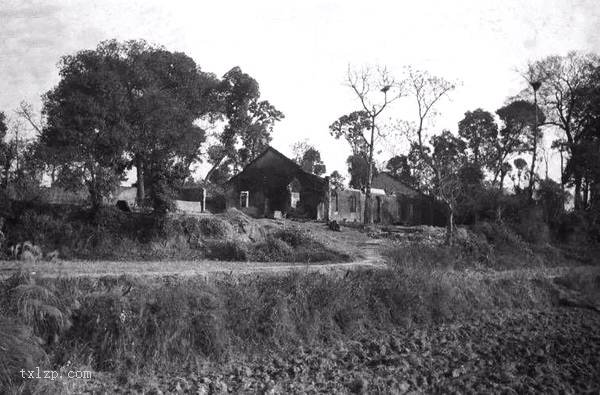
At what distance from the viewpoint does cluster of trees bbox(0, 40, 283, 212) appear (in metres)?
24.6

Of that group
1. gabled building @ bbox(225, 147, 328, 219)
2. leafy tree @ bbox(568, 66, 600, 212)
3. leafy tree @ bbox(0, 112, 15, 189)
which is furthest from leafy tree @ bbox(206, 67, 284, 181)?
leafy tree @ bbox(568, 66, 600, 212)

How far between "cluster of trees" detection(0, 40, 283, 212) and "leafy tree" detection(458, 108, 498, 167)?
2910 cm

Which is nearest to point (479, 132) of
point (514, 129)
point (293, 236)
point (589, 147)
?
point (514, 129)

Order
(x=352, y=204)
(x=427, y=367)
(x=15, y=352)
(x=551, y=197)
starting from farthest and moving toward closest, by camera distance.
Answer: (x=352, y=204) < (x=551, y=197) < (x=427, y=367) < (x=15, y=352)

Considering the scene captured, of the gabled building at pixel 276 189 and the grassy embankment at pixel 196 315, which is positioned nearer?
the grassy embankment at pixel 196 315

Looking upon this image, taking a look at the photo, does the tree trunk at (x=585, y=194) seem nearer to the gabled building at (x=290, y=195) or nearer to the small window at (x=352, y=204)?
the gabled building at (x=290, y=195)

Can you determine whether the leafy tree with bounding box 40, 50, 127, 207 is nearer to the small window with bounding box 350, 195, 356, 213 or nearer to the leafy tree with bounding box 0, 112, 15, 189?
the leafy tree with bounding box 0, 112, 15, 189

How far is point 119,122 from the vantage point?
25531 millimetres

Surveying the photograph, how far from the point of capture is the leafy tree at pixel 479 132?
47719 millimetres

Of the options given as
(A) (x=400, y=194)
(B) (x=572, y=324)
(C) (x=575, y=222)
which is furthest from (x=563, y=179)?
(B) (x=572, y=324)

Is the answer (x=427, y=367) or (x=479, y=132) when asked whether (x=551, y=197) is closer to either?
(x=479, y=132)

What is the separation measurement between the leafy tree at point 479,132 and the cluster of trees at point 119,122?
1146 inches

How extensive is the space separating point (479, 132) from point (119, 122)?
35627 mm

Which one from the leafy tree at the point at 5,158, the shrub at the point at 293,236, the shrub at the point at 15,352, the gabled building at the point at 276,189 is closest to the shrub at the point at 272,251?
the shrub at the point at 293,236
